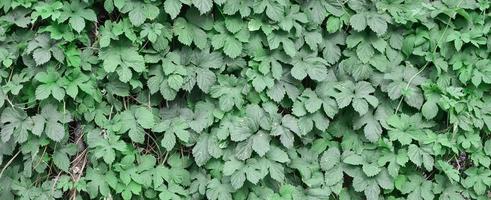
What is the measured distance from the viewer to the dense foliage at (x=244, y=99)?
2.80 m

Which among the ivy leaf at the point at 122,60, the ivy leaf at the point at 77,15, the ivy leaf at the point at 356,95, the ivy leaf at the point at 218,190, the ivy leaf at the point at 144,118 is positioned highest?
the ivy leaf at the point at 77,15

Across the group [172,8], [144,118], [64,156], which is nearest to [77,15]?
[172,8]

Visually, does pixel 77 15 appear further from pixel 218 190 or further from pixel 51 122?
pixel 218 190

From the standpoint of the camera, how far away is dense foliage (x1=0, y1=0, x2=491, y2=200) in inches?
110

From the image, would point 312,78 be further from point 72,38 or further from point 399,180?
point 72,38

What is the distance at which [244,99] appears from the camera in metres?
2.93

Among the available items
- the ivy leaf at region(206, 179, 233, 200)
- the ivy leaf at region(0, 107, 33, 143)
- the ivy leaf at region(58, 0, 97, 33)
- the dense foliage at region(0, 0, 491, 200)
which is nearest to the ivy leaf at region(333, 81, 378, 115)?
the dense foliage at region(0, 0, 491, 200)

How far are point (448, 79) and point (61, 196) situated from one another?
210 centimetres

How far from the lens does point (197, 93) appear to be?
3.00 m

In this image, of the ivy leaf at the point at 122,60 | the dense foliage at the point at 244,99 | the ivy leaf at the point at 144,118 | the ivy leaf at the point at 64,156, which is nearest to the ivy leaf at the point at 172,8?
the dense foliage at the point at 244,99

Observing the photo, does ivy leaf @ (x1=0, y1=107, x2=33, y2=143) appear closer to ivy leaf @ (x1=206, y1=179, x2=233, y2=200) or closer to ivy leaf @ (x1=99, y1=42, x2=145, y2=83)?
ivy leaf @ (x1=99, y1=42, x2=145, y2=83)

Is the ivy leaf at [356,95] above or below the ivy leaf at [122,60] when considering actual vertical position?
below

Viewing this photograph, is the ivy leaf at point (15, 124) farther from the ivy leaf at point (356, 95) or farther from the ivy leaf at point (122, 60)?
the ivy leaf at point (356, 95)

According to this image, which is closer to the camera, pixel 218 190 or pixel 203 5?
pixel 203 5
